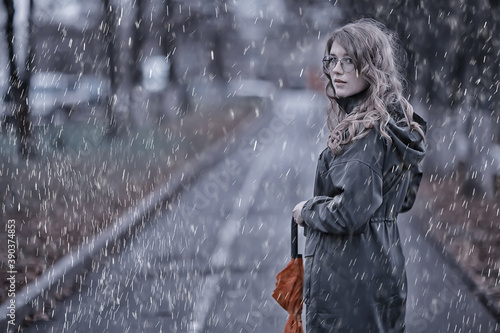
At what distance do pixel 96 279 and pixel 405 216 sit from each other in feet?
18.1

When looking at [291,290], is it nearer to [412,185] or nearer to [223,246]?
[412,185]

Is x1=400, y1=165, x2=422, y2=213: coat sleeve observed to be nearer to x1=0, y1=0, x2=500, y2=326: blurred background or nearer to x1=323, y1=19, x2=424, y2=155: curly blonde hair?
x1=323, y1=19, x2=424, y2=155: curly blonde hair

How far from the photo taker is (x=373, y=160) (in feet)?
7.75

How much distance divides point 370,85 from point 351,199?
51 cm

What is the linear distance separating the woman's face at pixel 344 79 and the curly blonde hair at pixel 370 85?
0.02 meters

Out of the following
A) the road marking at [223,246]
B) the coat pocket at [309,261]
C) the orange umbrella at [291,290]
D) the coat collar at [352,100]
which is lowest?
the road marking at [223,246]

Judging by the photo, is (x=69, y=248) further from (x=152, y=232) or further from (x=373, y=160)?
(x=373, y=160)

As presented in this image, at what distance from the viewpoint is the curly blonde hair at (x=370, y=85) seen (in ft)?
7.88

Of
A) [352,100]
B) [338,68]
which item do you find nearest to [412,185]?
[352,100]

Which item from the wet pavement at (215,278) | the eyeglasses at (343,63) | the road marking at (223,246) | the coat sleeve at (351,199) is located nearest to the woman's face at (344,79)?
the eyeglasses at (343,63)

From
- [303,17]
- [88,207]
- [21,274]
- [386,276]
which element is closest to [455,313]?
[386,276]

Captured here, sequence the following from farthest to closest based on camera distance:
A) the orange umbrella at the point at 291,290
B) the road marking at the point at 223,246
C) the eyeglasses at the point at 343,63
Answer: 1. the road marking at the point at 223,246
2. the orange umbrella at the point at 291,290
3. the eyeglasses at the point at 343,63

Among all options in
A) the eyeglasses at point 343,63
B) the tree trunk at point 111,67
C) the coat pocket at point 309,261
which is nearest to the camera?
the eyeglasses at point 343,63

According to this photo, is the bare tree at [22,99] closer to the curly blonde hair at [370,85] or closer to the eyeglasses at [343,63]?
the eyeglasses at [343,63]
